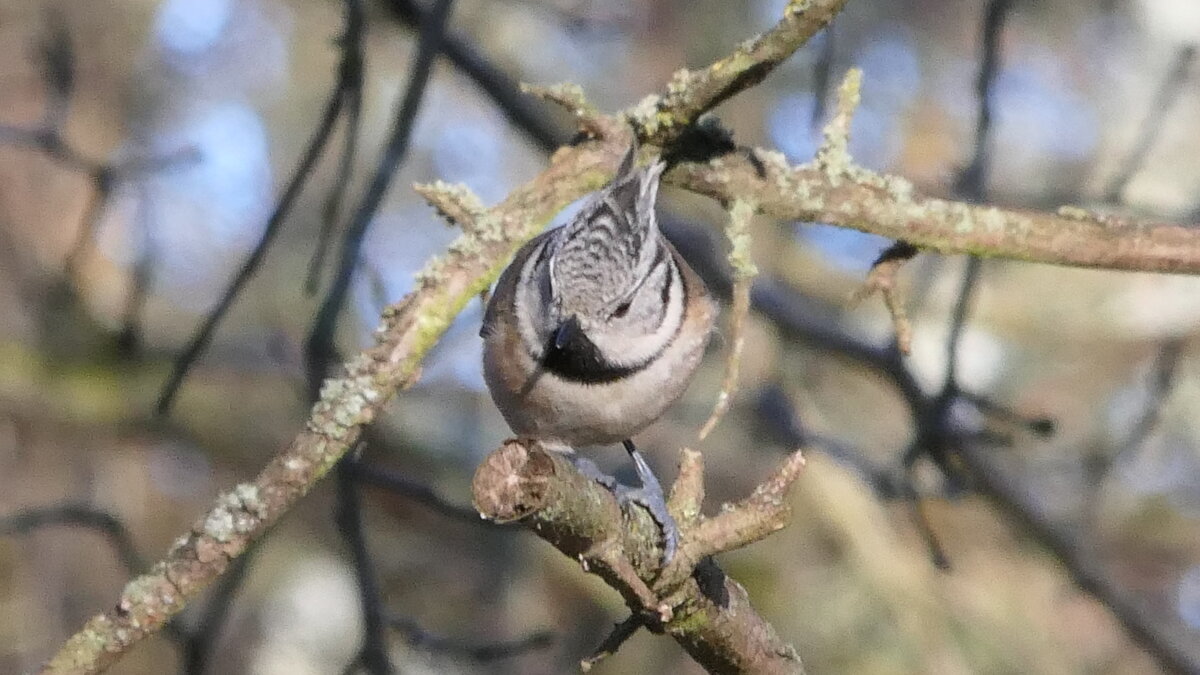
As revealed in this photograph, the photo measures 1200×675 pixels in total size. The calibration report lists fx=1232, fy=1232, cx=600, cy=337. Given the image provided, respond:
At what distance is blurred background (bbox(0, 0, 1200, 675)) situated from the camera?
10.5 feet

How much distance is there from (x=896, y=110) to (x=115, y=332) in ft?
22.5

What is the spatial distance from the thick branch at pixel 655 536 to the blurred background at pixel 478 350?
0.74 metres

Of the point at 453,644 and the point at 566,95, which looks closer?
the point at 566,95

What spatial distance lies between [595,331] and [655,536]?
0.84 m

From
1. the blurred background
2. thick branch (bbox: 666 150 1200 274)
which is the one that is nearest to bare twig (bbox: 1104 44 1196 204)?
the blurred background

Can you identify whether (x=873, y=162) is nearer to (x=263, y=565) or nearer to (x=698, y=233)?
(x=263, y=565)

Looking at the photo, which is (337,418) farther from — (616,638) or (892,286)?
(892,286)

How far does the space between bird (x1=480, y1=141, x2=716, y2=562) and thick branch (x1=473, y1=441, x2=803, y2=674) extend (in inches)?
17.3

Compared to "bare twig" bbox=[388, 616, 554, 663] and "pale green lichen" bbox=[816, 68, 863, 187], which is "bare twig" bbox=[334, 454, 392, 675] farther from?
"pale green lichen" bbox=[816, 68, 863, 187]

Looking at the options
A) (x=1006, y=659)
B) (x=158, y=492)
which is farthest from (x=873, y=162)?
(x=158, y=492)

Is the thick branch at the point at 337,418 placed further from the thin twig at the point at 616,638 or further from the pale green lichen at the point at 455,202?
the thin twig at the point at 616,638

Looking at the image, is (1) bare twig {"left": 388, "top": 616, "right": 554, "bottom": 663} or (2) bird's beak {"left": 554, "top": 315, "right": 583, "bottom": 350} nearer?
(2) bird's beak {"left": 554, "top": 315, "right": 583, "bottom": 350}

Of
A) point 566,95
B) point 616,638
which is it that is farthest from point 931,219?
point 616,638

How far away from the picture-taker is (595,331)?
2.58 metres
